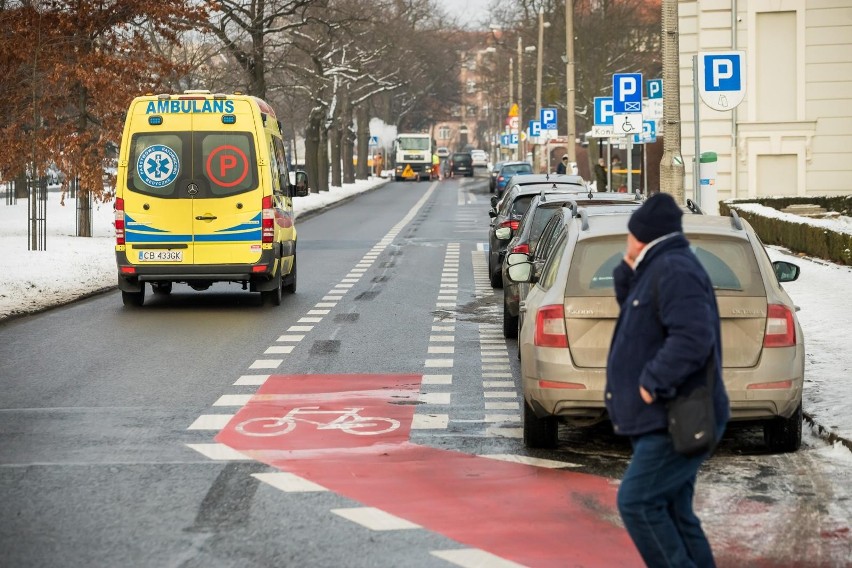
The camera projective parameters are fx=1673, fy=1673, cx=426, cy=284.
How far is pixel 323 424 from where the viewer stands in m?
10.9

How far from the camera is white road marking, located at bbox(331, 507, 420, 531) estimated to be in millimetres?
7543

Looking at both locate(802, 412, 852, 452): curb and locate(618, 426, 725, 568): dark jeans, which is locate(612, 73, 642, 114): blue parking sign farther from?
locate(618, 426, 725, 568): dark jeans

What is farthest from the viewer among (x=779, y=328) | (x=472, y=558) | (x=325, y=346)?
A: (x=325, y=346)

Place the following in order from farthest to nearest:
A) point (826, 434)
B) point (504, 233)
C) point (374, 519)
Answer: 1. point (504, 233)
2. point (826, 434)
3. point (374, 519)

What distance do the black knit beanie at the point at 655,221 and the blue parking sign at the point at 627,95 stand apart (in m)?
23.9

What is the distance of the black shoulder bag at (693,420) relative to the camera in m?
5.48

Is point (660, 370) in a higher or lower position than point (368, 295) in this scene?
higher

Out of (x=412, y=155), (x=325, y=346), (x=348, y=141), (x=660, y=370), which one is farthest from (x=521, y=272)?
(x=412, y=155)

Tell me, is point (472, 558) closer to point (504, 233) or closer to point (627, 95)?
point (504, 233)

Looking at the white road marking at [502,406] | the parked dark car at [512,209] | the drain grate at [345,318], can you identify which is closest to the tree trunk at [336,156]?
the parked dark car at [512,209]

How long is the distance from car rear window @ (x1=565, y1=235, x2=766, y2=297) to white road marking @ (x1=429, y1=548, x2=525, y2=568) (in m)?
2.91

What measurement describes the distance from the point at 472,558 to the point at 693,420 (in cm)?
169

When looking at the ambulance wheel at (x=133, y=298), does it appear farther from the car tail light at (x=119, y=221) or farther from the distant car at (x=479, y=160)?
the distant car at (x=479, y=160)

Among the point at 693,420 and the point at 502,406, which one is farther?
the point at 502,406
